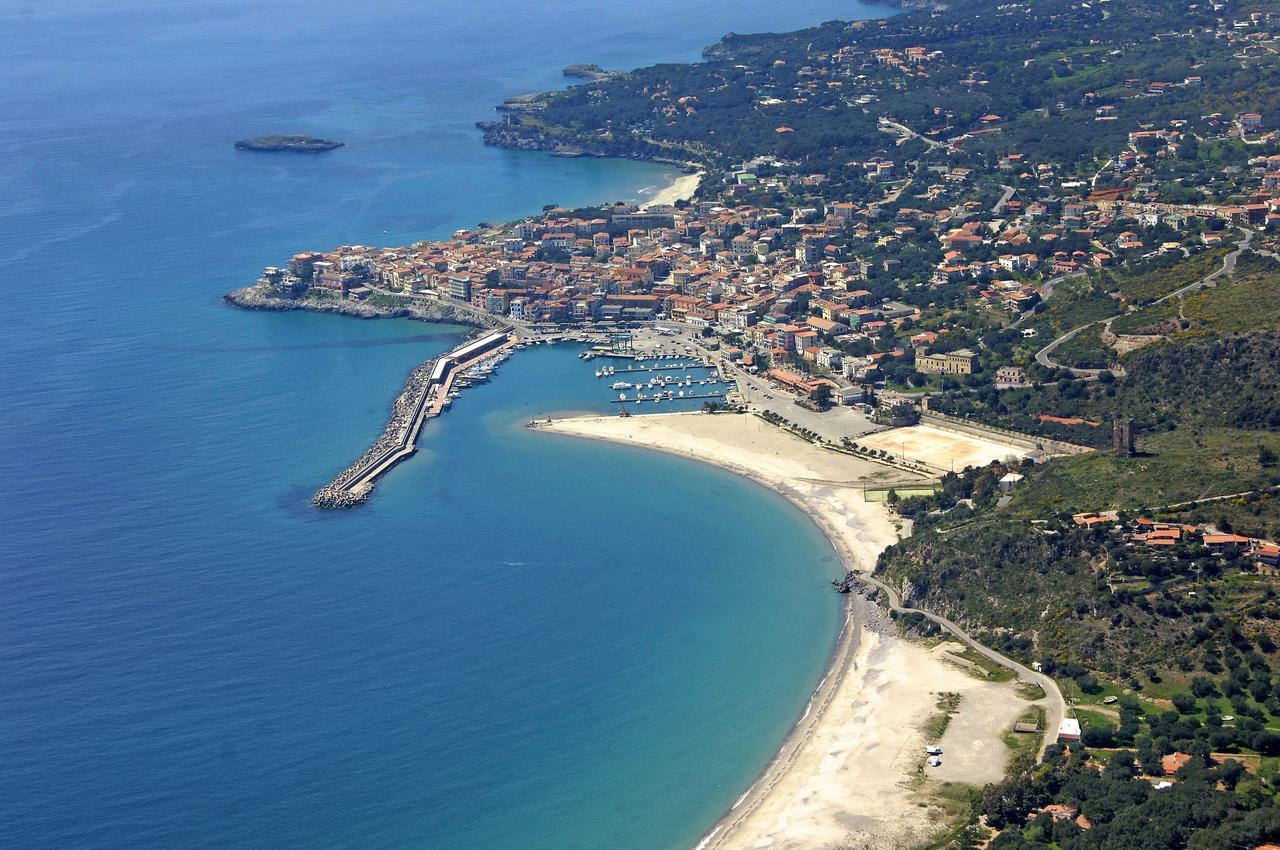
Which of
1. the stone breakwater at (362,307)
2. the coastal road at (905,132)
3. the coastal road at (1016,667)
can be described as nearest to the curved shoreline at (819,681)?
the coastal road at (1016,667)

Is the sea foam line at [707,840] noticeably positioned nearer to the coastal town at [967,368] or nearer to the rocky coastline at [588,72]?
the coastal town at [967,368]

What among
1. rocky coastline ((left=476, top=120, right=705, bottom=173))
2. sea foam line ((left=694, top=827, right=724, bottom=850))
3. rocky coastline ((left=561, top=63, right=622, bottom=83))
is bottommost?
sea foam line ((left=694, top=827, right=724, bottom=850))

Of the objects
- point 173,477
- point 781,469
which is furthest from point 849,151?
point 173,477

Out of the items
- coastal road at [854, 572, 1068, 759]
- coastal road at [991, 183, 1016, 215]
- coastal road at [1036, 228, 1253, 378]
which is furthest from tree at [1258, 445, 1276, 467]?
coastal road at [991, 183, 1016, 215]

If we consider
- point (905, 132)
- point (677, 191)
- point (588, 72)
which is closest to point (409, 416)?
point (677, 191)

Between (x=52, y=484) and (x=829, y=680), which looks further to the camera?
(x=52, y=484)

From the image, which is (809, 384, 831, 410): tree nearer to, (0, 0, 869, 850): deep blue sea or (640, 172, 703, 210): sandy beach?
(0, 0, 869, 850): deep blue sea

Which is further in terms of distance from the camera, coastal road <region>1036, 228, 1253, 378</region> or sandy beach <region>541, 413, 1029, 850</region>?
coastal road <region>1036, 228, 1253, 378</region>

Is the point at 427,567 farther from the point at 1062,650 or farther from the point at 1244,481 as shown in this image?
the point at 1244,481
